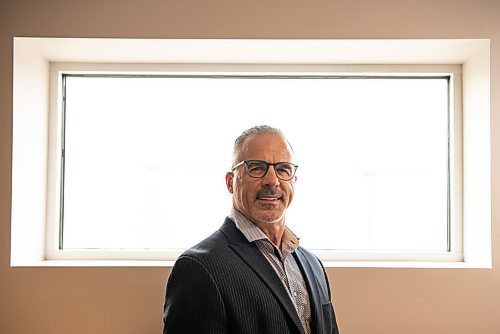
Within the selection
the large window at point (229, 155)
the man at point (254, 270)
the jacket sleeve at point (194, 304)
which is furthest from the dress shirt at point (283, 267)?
the large window at point (229, 155)

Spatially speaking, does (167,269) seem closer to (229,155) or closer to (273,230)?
(229,155)

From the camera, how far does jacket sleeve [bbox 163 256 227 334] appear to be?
1.51 meters

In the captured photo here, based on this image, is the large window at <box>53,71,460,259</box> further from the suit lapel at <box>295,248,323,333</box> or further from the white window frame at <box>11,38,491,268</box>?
the suit lapel at <box>295,248,323,333</box>

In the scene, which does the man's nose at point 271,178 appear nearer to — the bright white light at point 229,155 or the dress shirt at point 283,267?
the dress shirt at point 283,267

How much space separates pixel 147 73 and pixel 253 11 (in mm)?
595

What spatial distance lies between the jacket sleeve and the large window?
44.6 inches

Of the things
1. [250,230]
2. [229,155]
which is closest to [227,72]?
[229,155]

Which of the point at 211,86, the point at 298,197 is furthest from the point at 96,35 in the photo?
the point at 298,197

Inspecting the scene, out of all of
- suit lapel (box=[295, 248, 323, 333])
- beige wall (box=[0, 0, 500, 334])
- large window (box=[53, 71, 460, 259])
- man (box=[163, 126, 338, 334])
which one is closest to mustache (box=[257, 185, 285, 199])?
man (box=[163, 126, 338, 334])

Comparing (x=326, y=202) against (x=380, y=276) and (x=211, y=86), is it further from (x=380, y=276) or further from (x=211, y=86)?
(x=211, y=86)

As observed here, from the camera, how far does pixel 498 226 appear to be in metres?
2.35

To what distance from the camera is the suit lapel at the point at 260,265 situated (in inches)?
63.7

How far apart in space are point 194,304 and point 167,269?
0.90 meters

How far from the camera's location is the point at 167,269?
2.39 metres
